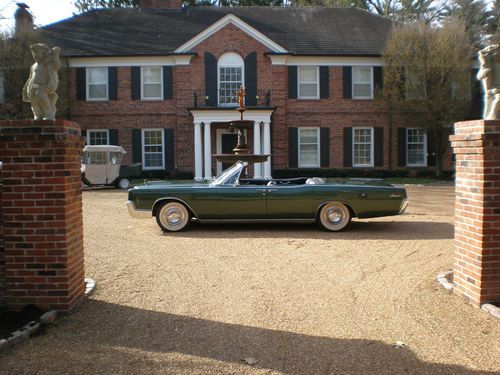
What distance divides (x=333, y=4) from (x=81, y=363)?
4071cm

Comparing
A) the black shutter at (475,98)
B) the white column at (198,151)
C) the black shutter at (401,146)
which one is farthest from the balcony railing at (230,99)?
the black shutter at (475,98)

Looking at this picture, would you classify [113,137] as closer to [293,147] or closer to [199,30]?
[199,30]

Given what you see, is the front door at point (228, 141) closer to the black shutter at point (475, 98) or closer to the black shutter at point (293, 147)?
the black shutter at point (293, 147)

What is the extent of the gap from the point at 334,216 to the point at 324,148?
48.4 ft

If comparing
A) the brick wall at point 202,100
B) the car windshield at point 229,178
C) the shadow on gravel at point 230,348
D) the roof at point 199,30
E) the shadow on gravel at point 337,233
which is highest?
the roof at point 199,30

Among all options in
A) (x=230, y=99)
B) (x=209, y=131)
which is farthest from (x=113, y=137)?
(x=230, y=99)

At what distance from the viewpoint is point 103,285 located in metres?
5.58

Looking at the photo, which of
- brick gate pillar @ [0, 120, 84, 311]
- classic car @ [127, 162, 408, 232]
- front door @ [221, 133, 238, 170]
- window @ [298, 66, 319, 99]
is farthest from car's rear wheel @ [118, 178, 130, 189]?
brick gate pillar @ [0, 120, 84, 311]

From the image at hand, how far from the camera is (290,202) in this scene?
898 cm

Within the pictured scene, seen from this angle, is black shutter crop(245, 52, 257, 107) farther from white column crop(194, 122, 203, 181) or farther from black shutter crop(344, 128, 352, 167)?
black shutter crop(344, 128, 352, 167)

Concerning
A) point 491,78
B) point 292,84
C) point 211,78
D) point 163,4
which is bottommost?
point 491,78

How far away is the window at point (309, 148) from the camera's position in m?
23.7

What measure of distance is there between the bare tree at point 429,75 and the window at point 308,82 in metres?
3.21

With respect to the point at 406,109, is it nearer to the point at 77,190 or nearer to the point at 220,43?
the point at 220,43
